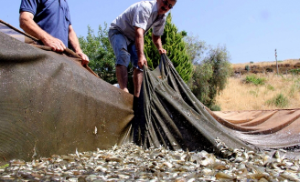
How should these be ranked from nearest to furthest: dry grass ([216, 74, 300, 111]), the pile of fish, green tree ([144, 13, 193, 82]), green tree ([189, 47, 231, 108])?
the pile of fish
green tree ([144, 13, 193, 82])
dry grass ([216, 74, 300, 111])
green tree ([189, 47, 231, 108])

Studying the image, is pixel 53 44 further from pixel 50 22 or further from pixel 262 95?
pixel 262 95

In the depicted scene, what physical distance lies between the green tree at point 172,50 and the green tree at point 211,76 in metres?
6.57

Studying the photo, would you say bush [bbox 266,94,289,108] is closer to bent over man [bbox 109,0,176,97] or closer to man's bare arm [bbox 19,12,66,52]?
bent over man [bbox 109,0,176,97]

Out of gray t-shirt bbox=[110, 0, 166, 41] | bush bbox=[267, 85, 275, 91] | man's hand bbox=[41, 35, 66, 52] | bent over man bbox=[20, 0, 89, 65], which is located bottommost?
man's hand bbox=[41, 35, 66, 52]

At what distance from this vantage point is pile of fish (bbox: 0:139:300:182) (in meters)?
1.80

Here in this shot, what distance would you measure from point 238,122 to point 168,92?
5.79 feet

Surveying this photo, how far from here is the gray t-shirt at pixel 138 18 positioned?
3.74m

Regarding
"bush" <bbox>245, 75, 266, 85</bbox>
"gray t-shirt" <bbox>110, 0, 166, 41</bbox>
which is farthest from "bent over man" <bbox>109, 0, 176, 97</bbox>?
"bush" <bbox>245, 75, 266, 85</bbox>

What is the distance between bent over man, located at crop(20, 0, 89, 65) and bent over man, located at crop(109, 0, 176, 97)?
2.20ft

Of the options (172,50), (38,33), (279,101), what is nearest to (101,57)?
(172,50)

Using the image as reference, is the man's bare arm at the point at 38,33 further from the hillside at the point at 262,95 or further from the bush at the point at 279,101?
the bush at the point at 279,101

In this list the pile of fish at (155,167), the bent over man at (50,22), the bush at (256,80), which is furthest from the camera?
the bush at (256,80)

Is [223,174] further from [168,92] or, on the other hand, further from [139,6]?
[139,6]

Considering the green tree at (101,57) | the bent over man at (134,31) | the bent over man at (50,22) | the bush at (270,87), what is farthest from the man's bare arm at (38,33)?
the bush at (270,87)
